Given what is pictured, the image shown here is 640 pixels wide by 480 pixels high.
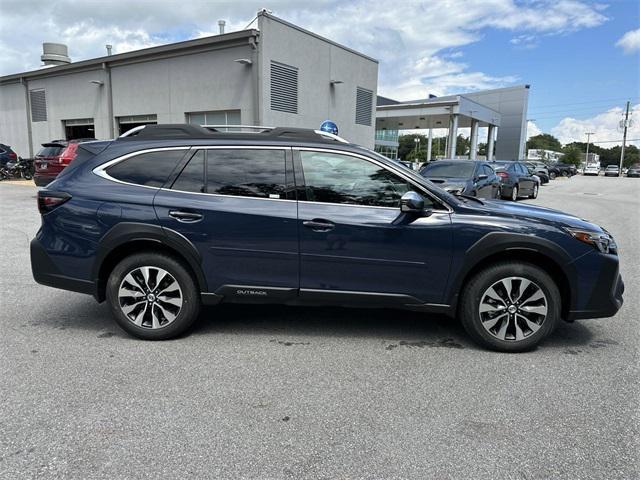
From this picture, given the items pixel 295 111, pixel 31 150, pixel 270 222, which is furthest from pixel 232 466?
pixel 31 150

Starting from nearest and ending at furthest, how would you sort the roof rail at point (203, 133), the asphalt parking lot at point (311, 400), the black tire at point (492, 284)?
the asphalt parking lot at point (311, 400)
the black tire at point (492, 284)
the roof rail at point (203, 133)

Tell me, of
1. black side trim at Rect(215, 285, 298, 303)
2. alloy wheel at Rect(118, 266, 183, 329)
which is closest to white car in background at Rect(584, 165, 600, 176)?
black side trim at Rect(215, 285, 298, 303)

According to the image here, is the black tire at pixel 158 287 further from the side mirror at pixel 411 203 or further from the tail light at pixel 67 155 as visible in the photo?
the tail light at pixel 67 155

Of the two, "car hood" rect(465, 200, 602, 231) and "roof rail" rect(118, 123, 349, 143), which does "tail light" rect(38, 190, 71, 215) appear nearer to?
"roof rail" rect(118, 123, 349, 143)

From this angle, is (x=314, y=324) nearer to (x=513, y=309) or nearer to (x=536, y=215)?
(x=513, y=309)

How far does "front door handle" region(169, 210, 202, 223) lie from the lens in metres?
3.99

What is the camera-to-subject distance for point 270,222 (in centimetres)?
395

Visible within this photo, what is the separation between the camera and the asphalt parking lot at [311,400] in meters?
2.55

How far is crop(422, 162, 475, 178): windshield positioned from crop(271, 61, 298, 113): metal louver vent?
7455mm

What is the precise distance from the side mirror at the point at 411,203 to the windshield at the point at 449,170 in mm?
8646

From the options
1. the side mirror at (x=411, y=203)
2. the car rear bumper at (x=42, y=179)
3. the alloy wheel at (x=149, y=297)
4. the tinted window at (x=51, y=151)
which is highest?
the tinted window at (x=51, y=151)

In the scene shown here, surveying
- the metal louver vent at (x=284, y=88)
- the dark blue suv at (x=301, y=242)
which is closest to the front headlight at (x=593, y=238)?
the dark blue suv at (x=301, y=242)

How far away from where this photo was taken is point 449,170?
40.9ft

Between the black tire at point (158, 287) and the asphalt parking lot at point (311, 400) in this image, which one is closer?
the asphalt parking lot at point (311, 400)
